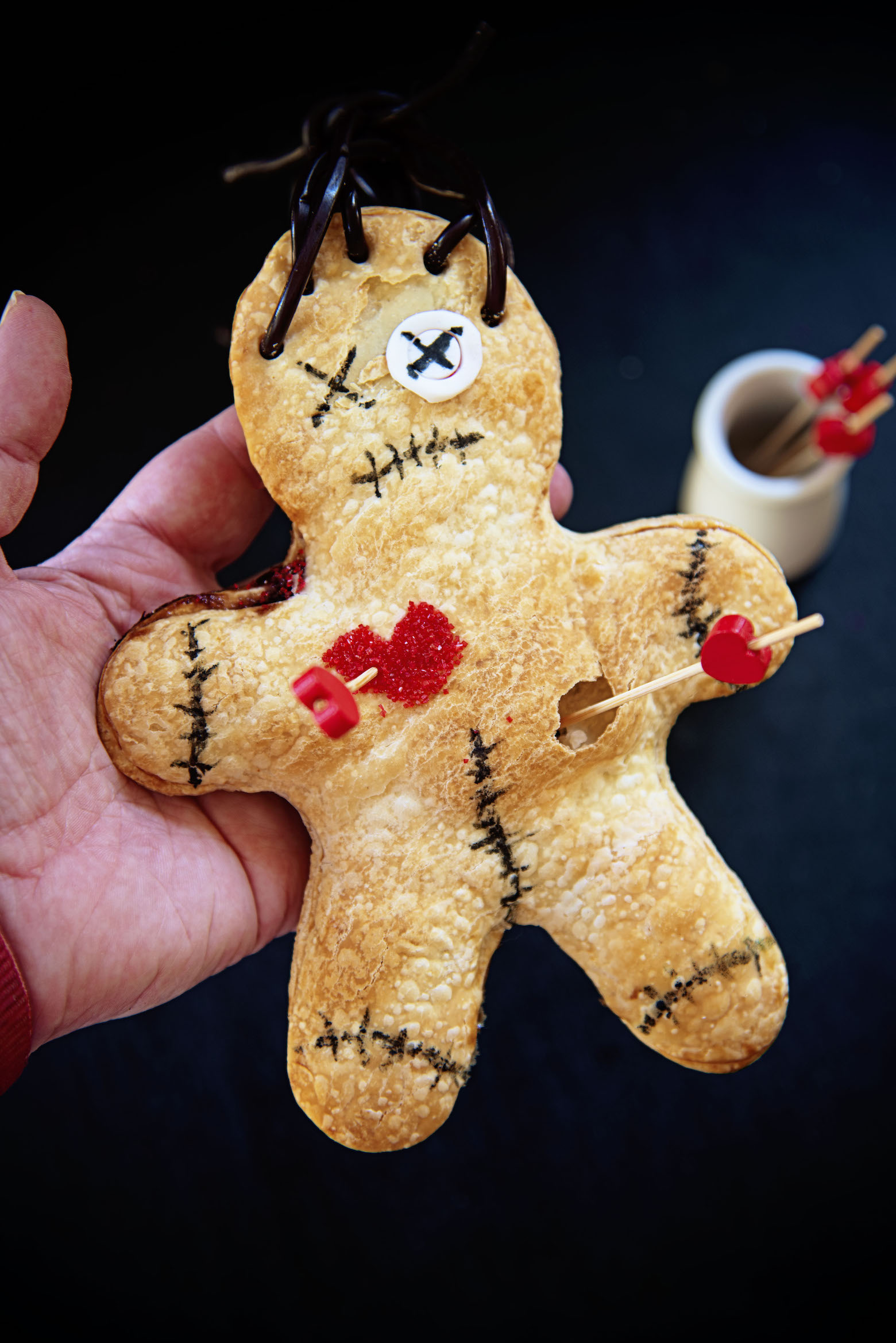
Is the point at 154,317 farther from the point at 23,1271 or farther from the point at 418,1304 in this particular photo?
the point at 418,1304

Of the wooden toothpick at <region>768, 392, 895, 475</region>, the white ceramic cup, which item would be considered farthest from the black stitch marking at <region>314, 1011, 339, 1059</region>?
the wooden toothpick at <region>768, 392, 895, 475</region>

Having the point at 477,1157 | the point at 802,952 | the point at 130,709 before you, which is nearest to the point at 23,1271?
the point at 477,1157

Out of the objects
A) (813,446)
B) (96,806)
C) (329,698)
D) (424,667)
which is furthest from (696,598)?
(96,806)

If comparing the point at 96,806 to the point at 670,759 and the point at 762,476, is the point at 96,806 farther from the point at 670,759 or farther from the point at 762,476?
the point at 762,476

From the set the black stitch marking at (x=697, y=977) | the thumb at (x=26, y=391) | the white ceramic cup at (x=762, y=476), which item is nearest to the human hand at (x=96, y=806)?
the thumb at (x=26, y=391)

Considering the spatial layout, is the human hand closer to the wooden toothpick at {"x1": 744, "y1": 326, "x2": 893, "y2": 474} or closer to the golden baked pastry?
the golden baked pastry

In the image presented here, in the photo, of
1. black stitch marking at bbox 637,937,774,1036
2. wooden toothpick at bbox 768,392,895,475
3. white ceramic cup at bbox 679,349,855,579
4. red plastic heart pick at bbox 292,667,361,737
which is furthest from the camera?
white ceramic cup at bbox 679,349,855,579

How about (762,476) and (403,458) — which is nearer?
(403,458)

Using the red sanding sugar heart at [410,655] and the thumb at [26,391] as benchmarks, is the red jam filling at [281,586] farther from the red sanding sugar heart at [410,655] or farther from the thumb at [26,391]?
the thumb at [26,391]
